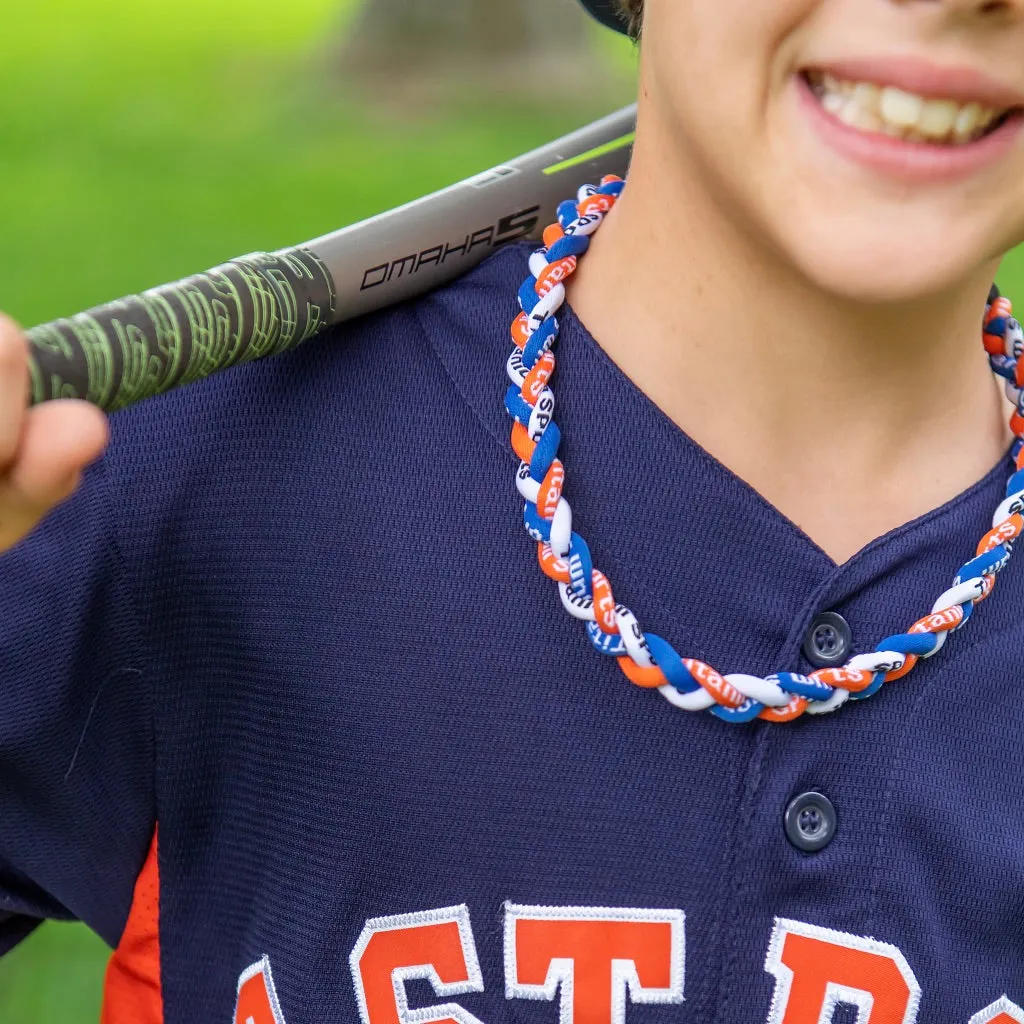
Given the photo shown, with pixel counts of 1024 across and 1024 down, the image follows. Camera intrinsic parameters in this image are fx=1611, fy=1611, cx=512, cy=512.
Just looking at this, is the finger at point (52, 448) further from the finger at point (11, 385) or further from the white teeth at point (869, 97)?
the white teeth at point (869, 97)

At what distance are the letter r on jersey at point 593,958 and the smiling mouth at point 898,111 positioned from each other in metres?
0.46

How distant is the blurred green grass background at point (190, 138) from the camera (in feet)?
14.8

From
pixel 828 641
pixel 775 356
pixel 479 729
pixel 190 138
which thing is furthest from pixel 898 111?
pixel 190 138

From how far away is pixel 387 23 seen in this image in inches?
259

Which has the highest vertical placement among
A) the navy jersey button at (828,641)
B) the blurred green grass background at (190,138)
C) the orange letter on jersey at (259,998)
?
the navy jersey button at (828,641)

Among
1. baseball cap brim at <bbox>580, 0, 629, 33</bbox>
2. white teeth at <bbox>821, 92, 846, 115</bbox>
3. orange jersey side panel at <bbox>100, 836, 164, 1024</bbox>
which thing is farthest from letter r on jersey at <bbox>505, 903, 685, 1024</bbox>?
baseball cap brim at <bbox>580, 0, 629, 33</bbox>

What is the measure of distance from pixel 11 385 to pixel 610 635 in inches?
15.8

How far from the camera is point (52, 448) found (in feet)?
2.13

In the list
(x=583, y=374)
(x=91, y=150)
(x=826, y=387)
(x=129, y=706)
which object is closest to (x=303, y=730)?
(x=129, y=706)

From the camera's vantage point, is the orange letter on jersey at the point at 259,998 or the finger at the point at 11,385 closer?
the finger at the point at 11,385

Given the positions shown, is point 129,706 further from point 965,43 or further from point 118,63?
point 118,63

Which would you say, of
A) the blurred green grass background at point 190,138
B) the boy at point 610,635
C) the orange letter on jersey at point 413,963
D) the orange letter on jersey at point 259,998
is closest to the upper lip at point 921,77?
the boy at point 610,635

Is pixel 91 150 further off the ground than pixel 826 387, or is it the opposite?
pixel 826 387

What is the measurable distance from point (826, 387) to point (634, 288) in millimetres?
137
